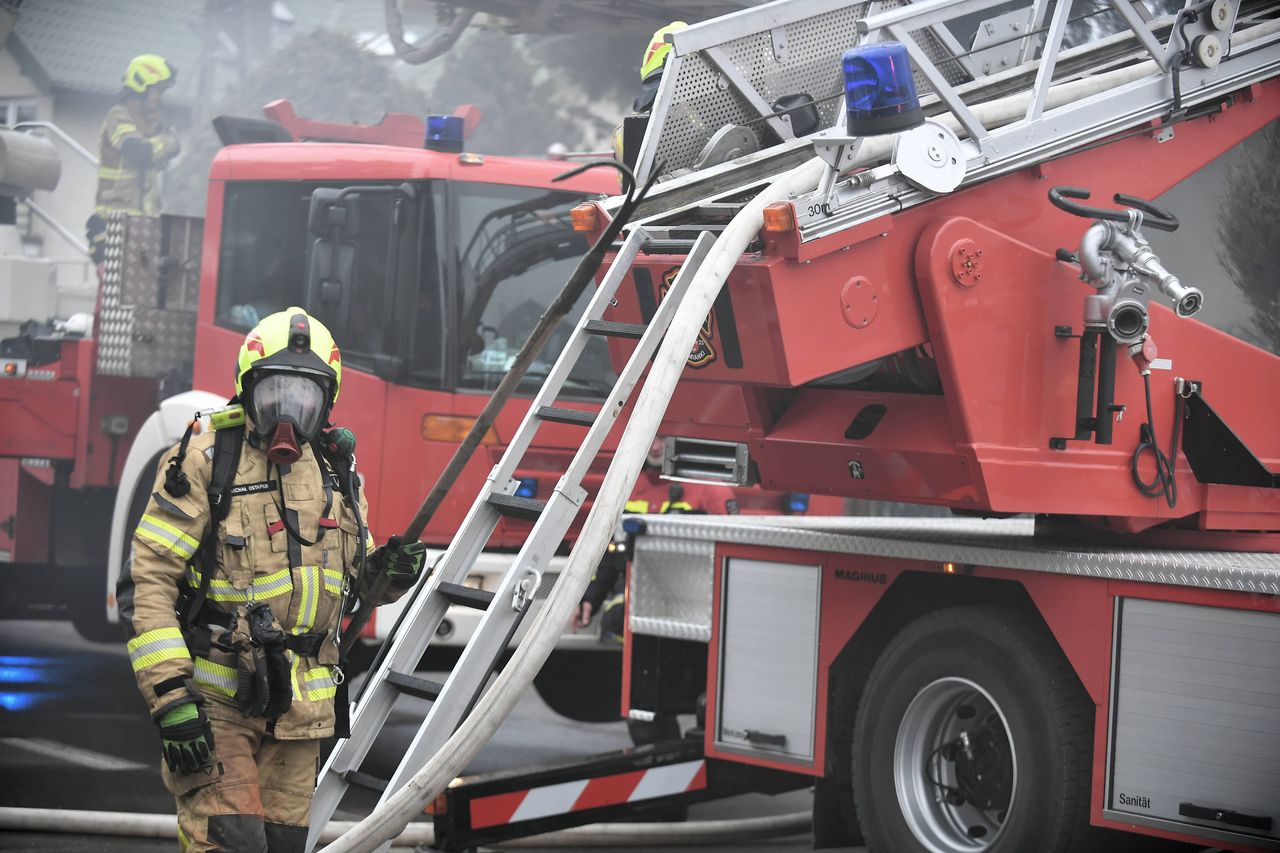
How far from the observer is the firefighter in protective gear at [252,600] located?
4.04 metres

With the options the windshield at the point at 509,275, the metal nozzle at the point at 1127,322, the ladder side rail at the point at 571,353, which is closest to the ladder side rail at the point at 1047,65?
the metal nozzle at the point at 1127,322

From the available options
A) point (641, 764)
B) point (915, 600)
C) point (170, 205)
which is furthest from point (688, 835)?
point (170, 205)

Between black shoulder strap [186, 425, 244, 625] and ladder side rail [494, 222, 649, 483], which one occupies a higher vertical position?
ladder side rail [494, 222, 649, 483]

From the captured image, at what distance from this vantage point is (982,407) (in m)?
5.03

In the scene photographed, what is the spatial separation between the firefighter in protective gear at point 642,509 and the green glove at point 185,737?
3283 mm

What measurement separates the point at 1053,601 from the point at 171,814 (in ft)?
11.8

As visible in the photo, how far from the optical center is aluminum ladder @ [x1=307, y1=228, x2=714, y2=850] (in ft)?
14.4

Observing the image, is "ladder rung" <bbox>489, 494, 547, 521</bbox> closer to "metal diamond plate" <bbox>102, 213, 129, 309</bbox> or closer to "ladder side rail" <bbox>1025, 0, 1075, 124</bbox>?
"ladder side rail" <bbox>1025, 0, 1075, 124</bbox>

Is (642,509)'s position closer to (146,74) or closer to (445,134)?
(445,134)

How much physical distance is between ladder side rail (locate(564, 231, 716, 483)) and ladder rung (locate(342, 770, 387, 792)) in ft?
3.18

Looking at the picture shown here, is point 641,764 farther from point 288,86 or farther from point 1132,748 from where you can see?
point 288,86

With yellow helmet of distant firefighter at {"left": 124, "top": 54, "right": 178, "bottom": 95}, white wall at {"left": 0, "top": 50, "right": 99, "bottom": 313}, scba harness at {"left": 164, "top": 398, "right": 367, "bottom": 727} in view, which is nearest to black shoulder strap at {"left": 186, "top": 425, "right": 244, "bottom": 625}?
scba harness at {"left": 164, "top": 398, "right": 367, "bottom": 727}

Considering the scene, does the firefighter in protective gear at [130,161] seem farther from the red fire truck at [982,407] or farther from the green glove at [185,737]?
the green glove at [185,737]

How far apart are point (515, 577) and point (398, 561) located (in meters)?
0.34
